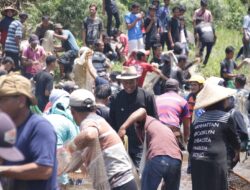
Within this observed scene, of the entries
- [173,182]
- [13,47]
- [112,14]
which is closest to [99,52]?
[13,47]

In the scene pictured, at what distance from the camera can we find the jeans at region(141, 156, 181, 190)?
711 centimetres

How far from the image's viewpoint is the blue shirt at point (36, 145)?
179 inches

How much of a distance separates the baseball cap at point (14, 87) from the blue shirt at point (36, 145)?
0.17 meters

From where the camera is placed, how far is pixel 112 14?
62.6 ft

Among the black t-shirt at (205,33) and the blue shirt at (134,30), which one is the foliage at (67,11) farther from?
the black t-shirt at (205,33)

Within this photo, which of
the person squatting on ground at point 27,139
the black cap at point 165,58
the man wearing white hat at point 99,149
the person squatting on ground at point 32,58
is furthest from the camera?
the person squatting on ground at point 32,58

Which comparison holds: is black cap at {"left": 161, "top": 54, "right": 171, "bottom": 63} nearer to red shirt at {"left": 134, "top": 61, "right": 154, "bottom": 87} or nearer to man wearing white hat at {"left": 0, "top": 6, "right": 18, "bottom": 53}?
red shirt at {"left": 134, "top": 61, "right": 154, "bottom": 87}

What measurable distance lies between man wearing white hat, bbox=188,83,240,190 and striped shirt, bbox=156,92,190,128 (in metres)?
1.80

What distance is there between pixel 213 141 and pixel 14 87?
2.62 metres

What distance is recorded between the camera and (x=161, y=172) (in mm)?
7141

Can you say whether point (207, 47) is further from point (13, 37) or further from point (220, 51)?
point (13, 37)

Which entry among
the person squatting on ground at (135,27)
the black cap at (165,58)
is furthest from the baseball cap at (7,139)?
the person squatting on ground at (135,27)

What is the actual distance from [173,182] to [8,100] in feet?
9.91

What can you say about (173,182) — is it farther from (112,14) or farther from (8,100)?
(112,14)
